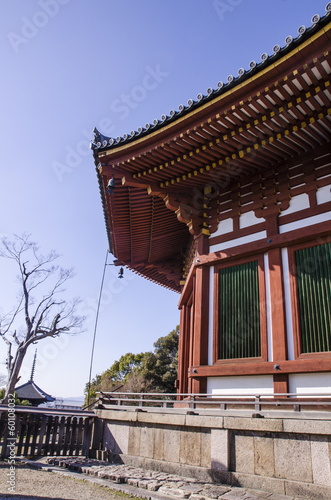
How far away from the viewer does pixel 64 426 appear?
774cm

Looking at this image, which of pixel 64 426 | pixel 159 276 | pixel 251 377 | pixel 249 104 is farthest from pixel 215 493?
pixel 159 276

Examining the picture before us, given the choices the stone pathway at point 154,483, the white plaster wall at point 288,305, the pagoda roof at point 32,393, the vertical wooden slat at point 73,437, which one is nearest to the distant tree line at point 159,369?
the pagoda roof at point 32,393

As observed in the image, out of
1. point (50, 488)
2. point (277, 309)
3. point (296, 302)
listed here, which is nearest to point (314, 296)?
point (296, 302)

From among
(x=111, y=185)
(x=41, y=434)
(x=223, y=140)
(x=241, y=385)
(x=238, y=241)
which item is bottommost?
(x=41, y=434)

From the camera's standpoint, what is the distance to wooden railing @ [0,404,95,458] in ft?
22.5

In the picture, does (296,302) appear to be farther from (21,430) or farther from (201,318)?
(21,430)

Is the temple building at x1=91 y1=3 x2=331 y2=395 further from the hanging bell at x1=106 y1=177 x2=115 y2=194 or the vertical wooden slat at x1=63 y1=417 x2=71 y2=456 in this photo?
the vertical wooden slat at x1=63 y1=417 x2=71 y2=456

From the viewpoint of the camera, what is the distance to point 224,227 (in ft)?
26.2

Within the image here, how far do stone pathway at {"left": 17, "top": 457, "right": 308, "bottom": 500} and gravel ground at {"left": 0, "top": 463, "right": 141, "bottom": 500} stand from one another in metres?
0.26

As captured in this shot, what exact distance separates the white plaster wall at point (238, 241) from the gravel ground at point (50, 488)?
16.1ft

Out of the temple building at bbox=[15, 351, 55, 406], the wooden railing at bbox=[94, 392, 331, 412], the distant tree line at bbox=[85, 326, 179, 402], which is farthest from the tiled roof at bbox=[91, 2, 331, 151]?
the temple building at bbox=[15, 351, 55, 406]

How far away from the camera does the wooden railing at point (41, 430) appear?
6.87 meters

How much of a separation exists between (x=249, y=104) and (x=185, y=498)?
231 inches

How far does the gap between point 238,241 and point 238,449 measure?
399cm
